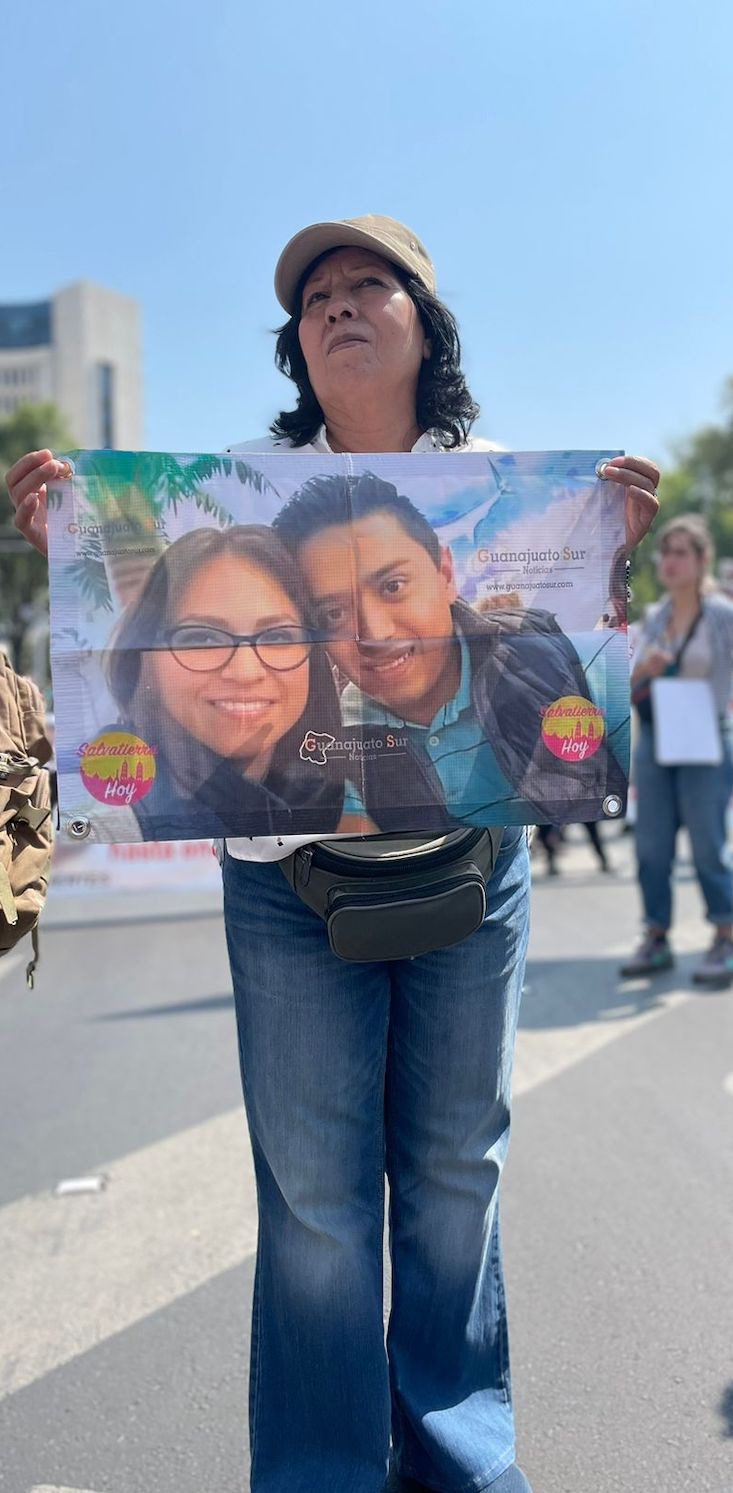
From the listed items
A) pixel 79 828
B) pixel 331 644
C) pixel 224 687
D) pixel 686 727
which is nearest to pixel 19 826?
pixel 79 828

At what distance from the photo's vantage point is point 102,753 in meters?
1.66

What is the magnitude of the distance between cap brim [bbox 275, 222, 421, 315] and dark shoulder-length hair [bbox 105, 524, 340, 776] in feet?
1.75

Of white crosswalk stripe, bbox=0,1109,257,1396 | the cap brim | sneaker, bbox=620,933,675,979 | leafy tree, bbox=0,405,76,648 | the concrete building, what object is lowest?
white crosswalk stripe, bbox=0,1109,257,1396

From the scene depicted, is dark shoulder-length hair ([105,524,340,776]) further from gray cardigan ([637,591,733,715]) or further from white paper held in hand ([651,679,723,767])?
gray cardigan ([637,591,733,715])

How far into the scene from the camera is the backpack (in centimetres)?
185

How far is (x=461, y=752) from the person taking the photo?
1.73 metres

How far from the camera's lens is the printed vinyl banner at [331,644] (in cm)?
166

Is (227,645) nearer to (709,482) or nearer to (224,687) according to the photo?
(224,687)

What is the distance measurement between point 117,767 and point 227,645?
224mm

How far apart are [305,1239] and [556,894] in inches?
259

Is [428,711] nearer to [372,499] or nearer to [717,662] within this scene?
[372,499]

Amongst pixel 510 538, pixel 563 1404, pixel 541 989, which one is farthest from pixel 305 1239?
pixel 541 989

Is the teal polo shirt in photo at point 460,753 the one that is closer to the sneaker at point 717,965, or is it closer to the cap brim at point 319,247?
the cap brim at point 319,247

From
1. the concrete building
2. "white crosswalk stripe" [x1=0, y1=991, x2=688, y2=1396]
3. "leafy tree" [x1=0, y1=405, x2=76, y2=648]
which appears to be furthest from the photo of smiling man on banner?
the concrete building
